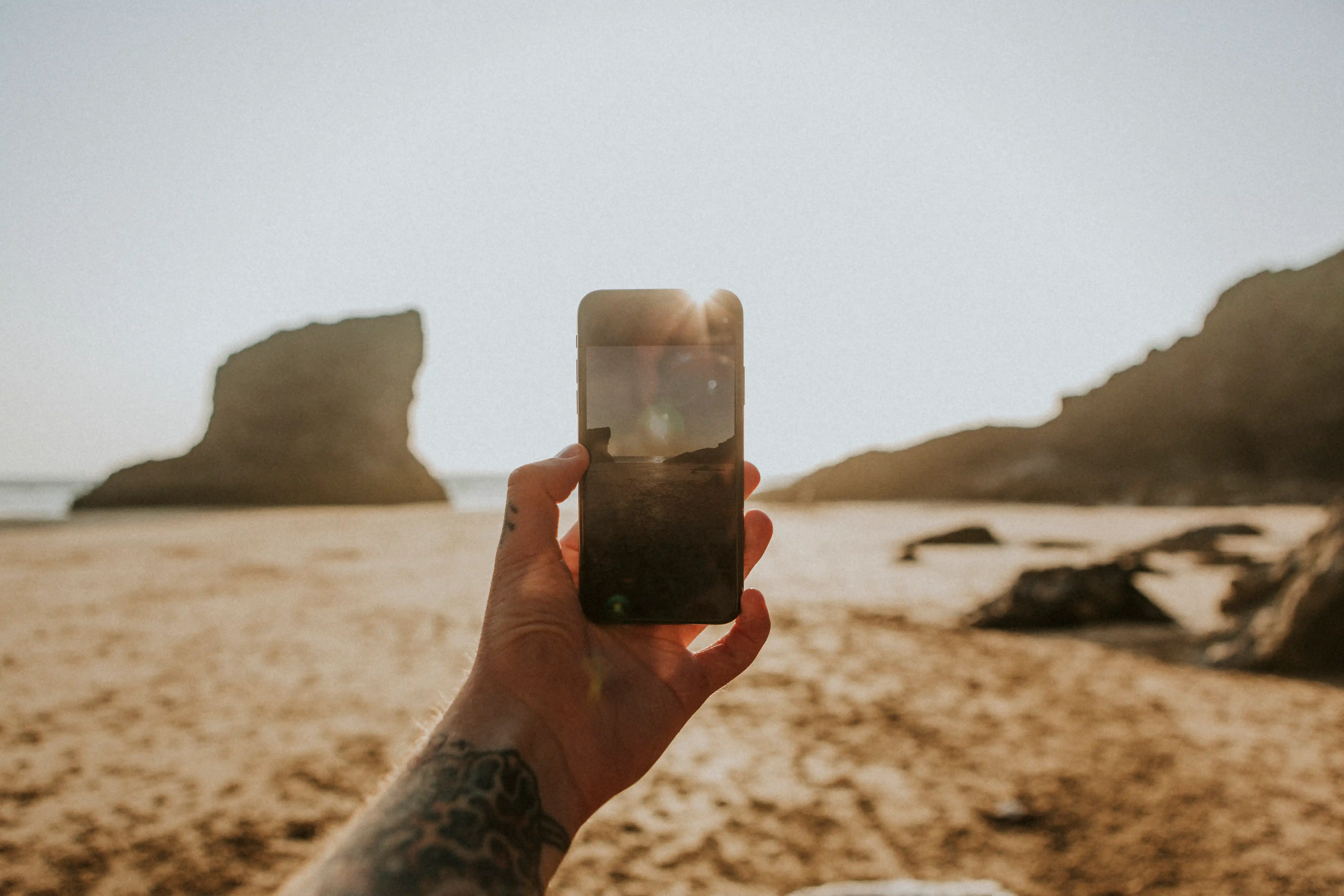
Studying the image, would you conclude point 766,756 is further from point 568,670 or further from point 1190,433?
point 1190,433

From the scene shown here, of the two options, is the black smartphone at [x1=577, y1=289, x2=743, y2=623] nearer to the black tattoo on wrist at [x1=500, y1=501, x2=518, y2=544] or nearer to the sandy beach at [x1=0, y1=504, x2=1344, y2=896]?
the black tattoo on wrist at [x1=500, y1=501, x2=518, y2=544]

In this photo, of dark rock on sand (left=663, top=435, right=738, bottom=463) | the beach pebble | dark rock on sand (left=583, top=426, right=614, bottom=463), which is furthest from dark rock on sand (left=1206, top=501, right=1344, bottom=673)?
dark rock on sand (left=583, top=426, right=614, bottom=463)

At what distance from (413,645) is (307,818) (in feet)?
10.6

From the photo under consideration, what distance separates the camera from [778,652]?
20.8 feet

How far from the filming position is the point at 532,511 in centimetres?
191

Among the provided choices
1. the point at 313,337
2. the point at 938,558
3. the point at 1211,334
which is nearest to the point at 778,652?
the point at 938,558

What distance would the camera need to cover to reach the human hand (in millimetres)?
1659

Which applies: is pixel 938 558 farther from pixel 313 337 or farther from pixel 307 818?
pixel 313 337

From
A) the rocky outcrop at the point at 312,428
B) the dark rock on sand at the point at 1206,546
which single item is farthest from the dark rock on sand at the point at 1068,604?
the rocky outcrop at the point at 312,428

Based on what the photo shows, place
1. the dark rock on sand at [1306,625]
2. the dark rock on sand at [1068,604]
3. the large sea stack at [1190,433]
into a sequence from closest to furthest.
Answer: the dark rock on sand at [1306,625] → the dark rock on sand at [1068,604] → the large sea stack at [1190,433]

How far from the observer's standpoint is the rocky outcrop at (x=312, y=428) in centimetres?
4241

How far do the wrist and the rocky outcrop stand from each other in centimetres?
4767

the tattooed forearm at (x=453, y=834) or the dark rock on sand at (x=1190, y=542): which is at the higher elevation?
the tattooed forearm at (x=453, y=834)

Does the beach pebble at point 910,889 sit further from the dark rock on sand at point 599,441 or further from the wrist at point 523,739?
the dark rock on sand at point 599,441
